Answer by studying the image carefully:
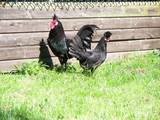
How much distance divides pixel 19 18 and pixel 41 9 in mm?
498

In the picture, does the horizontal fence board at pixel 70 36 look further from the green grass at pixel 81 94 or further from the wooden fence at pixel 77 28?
the green grass at pixel 81 94

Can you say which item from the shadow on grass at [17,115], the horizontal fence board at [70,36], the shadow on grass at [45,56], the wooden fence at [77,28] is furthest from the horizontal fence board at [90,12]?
the shadow on grass at [17,115]

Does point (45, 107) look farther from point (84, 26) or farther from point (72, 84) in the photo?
point (84, 26)

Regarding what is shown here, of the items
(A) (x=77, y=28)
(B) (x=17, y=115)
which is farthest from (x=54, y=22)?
(B) (x=17, y=115)

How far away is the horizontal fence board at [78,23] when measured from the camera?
7.62 m

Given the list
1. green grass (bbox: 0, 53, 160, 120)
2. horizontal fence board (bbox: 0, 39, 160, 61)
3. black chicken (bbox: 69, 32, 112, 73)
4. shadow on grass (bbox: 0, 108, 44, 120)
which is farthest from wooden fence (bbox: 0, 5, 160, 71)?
shadow on grass (bbox: 0, 108, 44, 120)

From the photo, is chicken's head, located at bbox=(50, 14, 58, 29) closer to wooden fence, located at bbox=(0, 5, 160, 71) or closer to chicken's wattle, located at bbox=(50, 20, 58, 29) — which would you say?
chicken's wattle, located at bbox=(50, 20, 58, 29)

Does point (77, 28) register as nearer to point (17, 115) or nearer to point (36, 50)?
point (36, 50)

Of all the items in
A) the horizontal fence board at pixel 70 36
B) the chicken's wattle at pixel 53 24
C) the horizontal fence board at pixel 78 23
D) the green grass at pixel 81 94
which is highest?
the chicken's wattle at pixel 53 24

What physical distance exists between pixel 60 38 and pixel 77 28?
85cm

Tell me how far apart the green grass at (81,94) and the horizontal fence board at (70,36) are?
44 cm

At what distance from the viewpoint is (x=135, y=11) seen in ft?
30.6

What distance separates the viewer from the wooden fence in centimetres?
764

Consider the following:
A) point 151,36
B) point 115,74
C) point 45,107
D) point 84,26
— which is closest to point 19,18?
point 84,26
